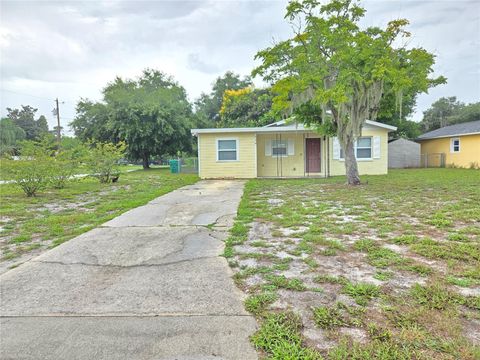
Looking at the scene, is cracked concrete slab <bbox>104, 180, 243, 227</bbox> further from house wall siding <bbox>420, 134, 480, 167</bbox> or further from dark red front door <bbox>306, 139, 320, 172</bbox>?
house wall siding <bbox>420, 134, 480, 167</bbox>

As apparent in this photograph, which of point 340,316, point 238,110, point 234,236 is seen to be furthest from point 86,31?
point 238,110

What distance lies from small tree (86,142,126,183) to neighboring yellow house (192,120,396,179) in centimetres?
376

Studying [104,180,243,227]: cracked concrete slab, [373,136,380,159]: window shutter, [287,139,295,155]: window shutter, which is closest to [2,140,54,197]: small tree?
[104,180,243,227]: cracked concrete slab

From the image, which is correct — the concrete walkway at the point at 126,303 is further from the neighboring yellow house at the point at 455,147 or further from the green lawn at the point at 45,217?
the neighboring yellow house at the point at 455,147

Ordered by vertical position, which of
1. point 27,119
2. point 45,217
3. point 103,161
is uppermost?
point 27,119

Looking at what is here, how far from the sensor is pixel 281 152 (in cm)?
1591

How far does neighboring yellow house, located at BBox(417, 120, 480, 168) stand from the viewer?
61.4ft

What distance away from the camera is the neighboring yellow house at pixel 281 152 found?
1482cm

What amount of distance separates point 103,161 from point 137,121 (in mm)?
9697

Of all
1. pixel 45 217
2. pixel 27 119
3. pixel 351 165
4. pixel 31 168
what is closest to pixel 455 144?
pixel 351 165

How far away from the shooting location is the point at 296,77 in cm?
973

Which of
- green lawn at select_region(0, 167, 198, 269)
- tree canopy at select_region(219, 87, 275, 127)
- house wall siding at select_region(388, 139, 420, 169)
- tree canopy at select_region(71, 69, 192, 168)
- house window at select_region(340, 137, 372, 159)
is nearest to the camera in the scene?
green lawn at select_region(0, 167, 198, 269)

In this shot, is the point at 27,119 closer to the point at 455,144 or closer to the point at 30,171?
the point at 30,171

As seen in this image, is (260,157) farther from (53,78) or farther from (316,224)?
(53,78)
